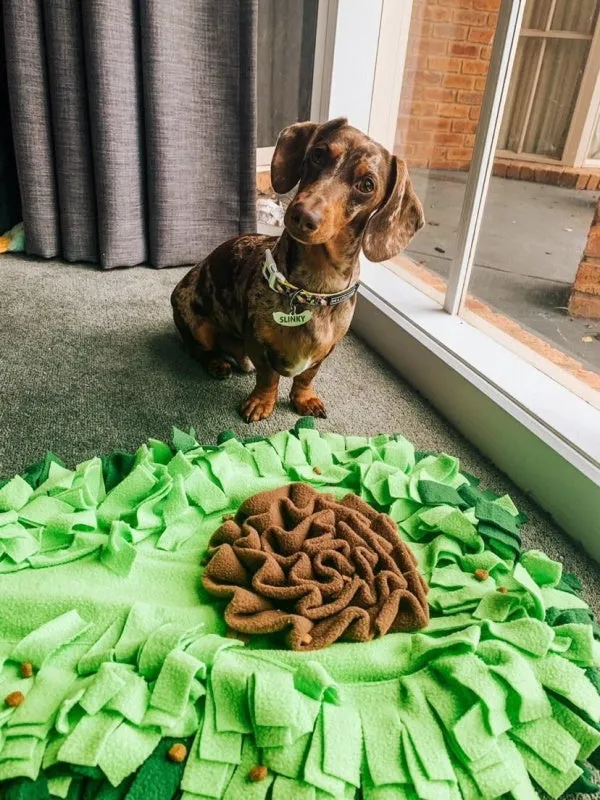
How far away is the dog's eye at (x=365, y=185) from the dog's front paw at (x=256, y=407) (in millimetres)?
544

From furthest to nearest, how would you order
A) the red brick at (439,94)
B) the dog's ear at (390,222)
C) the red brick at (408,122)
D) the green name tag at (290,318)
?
1. the red brick at (439,94)
2. the red brick at (408,122)
3. the green name tag at (290,318)
4. the dog's ear at (390,222)

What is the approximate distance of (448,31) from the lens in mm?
2391

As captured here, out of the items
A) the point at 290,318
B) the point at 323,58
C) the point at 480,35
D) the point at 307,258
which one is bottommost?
the point at 290,318

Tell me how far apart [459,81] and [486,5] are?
0.39 metres

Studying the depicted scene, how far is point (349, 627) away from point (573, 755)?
32 cm

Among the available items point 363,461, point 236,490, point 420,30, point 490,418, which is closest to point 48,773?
point 236,490

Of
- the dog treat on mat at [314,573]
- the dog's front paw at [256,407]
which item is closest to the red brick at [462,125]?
the dog's front paw at [256,407]

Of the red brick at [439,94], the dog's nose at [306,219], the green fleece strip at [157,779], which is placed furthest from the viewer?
the red brick at [439,94]

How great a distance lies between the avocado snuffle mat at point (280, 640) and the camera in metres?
0.75

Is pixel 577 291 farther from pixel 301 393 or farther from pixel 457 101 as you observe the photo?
pixel 301 393

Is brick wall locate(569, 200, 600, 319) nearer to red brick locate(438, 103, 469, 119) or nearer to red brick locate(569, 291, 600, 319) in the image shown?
red brick locate(569, 291, 600, 319)

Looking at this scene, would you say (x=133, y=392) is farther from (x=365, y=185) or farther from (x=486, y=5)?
(x=486, y=5)

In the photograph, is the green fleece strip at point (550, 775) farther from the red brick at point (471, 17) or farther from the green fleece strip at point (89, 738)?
the red brick at point (471, 17)

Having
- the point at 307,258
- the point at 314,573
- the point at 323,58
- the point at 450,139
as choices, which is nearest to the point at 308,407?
the point at 307,258
